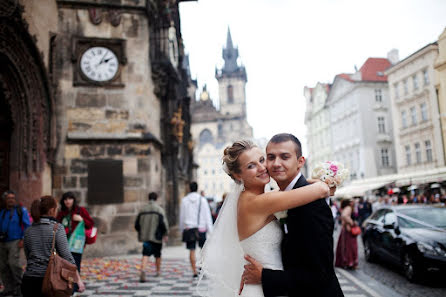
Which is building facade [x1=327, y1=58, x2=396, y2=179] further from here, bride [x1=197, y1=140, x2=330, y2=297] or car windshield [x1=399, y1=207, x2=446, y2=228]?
bride [x1=197, y1=140, x2=330, y2=297]

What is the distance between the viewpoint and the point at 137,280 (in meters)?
8.60

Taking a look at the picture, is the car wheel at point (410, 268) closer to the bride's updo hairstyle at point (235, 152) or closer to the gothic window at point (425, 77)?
the bride's updo hairstyle at point (235, 152)

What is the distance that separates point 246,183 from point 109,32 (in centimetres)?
1145

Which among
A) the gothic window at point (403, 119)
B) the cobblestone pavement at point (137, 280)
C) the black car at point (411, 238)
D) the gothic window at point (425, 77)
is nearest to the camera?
the cobblestone pavement at point (137, 280)

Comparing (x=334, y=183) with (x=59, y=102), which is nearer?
(x=334, y=183)

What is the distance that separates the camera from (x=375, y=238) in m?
10.8

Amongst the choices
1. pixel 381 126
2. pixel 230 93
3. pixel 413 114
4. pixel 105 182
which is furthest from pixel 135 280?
pixel 230 93

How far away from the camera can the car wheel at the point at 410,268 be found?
8.13m

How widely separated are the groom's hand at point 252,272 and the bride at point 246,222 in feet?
0.12

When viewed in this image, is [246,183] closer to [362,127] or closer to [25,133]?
[25,133]

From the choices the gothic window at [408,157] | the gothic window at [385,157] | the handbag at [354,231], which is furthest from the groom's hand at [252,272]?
the gothic window at [385,157]

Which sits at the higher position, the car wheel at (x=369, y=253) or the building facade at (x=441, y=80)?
the building facade at (x=441, y=80)

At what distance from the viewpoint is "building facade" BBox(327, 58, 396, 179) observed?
44.7m

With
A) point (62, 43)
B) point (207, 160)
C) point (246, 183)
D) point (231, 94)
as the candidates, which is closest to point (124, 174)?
point (62, 43)
